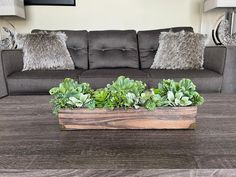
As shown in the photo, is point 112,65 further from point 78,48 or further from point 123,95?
point 123,95

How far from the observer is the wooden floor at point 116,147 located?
1.65ft

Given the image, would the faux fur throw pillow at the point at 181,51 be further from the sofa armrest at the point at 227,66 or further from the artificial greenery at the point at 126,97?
the artificial greenery at the point at 126,97

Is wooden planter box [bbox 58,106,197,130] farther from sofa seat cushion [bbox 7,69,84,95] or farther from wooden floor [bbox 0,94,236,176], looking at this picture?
sofa seat cushion [bbox 7,69,84,95]

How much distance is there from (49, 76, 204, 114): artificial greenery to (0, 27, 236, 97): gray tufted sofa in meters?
0.99

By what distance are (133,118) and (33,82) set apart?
125 cm

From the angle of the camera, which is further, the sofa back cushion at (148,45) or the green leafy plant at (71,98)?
the sofa back cushion at (148,45)

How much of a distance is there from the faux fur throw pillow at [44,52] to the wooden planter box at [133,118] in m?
1.42

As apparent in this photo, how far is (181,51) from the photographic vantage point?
1.99m

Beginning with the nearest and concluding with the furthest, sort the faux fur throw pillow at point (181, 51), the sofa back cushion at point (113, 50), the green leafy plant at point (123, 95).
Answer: the green leafy plant at point (123, 95), the faux fur throw pillow at point (181, 51), the sofa back cushion at point (113, 50)

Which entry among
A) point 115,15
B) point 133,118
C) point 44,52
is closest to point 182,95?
point 133,118

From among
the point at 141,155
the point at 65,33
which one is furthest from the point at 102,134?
the point at 65,33

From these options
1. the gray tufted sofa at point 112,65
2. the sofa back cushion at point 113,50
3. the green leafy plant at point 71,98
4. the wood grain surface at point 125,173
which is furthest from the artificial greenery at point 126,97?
the sofa back cushion at point 113,50

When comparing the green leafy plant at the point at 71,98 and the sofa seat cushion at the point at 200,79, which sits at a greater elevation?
the green leafy plant at the point at 71,98

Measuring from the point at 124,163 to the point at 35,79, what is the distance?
1.39m
